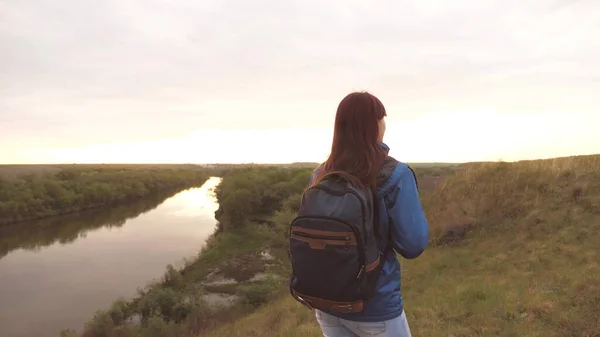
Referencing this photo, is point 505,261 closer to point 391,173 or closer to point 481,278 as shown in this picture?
point 481,278

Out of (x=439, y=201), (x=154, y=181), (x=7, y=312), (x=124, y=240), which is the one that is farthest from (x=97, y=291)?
(x=154, y=181)

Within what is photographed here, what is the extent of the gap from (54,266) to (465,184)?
77.5ft

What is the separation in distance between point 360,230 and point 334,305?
17.3 inches

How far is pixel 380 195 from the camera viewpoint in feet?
6.88

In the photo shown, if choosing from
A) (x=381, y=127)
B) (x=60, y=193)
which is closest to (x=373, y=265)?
(x=381, y=127)

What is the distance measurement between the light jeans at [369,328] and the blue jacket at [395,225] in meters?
0.03

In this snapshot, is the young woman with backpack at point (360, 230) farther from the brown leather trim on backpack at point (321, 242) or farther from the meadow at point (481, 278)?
the meadow at point (481, 278)

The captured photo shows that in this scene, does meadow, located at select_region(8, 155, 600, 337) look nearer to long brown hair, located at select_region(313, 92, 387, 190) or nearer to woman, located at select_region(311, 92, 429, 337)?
woman, located at select_region(311, 92, 429, 337)

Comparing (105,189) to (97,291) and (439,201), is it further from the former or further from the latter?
(439,201)

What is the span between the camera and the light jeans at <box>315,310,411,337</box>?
7.08 ft

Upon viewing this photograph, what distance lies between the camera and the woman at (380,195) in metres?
2.08

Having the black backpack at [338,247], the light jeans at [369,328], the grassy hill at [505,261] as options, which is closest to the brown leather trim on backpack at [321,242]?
the black backpack at [338,247]

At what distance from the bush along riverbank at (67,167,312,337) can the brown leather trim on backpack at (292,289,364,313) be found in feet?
36.5

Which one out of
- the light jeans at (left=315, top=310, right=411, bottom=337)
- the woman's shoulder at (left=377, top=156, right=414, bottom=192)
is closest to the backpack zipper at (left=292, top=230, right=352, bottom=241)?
the woman's shoulder at (left=377, top=156, right=414, bottom=192)
